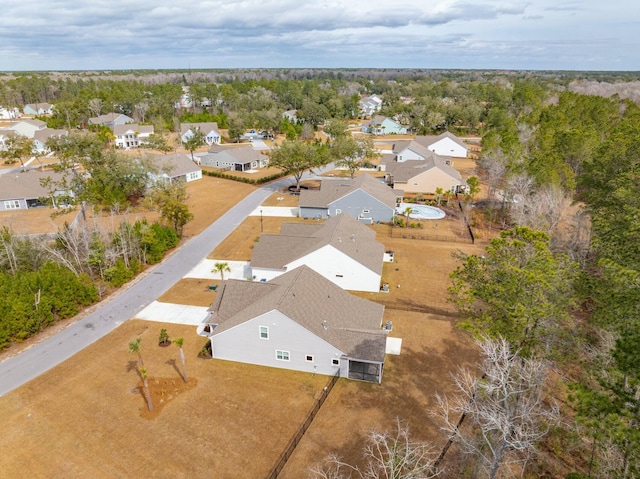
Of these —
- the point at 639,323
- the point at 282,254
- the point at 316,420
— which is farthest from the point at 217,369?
the point at 639,323

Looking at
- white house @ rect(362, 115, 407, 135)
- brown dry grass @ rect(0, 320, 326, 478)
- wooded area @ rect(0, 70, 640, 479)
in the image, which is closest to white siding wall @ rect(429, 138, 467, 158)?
wooded area @ rect(0, 70, 640, 479)

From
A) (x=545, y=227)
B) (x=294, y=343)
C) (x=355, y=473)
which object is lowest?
(x=355, y=473)

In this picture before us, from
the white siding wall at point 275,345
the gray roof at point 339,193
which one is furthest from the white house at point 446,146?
Answer: the white siding wall at point 275,345

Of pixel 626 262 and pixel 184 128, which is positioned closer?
pixel 626 262

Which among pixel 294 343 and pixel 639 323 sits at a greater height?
pixel 639 323

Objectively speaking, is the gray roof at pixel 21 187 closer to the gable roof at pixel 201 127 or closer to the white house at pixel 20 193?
the white house at pixel 20 193

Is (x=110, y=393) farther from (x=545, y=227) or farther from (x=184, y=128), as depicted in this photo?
(x=184, y=128)

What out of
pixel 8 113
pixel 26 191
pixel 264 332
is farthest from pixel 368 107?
pixel 264 332
